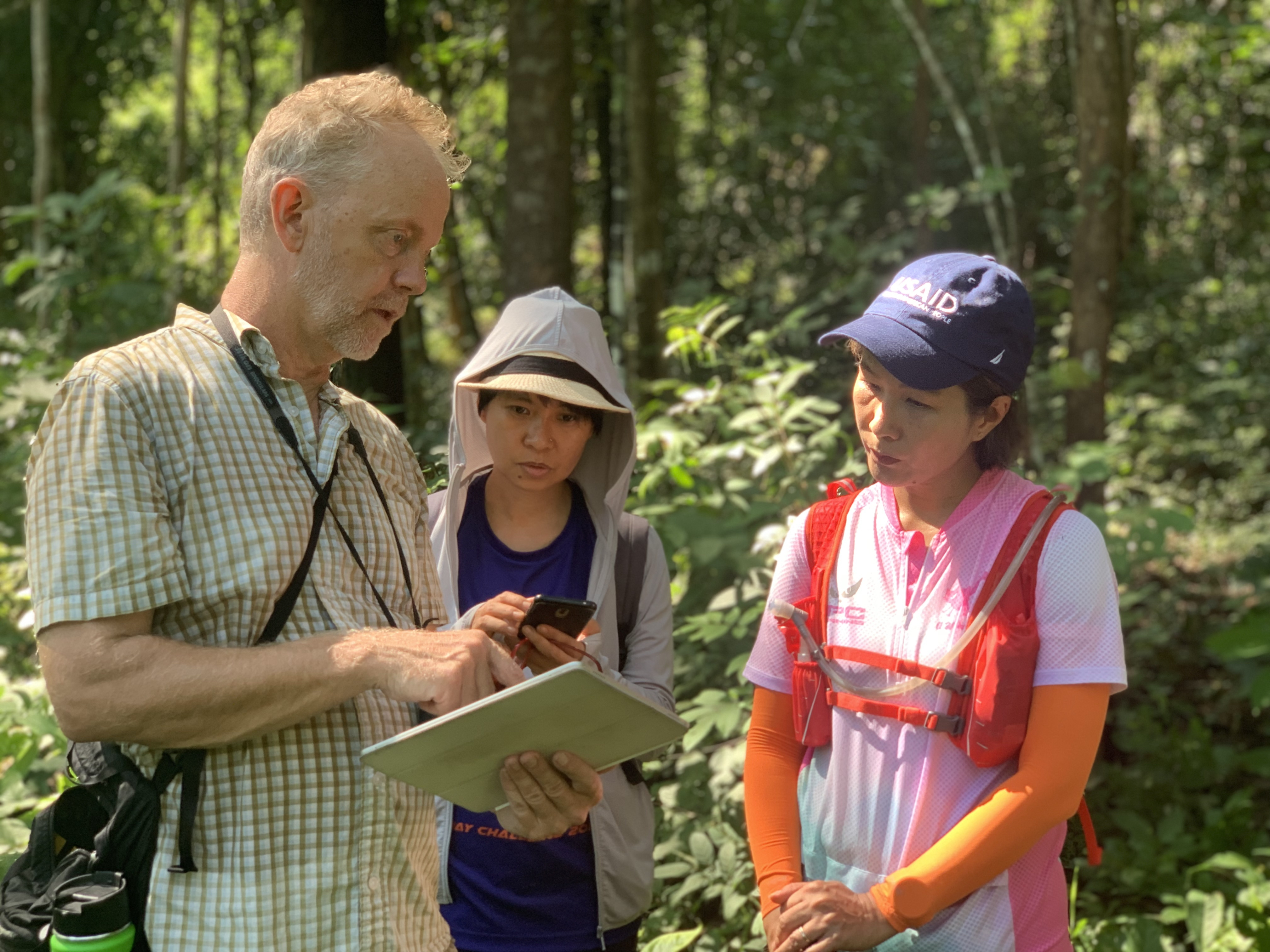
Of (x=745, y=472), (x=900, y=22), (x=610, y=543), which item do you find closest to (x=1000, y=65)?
(x=900, y=22)

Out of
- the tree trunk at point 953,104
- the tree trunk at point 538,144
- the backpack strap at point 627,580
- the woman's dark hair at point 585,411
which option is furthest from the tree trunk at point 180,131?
the backpack strap at point 627,580

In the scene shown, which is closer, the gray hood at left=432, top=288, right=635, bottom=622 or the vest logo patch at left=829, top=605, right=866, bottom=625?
the vest logo patch at left=829, top=605, right=866, bottom=625

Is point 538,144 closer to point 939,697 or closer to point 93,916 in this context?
point 939,697

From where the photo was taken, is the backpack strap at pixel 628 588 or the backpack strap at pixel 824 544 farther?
the backpack strap at pixel 628 588

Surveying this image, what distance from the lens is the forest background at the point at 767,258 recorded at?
3.99m

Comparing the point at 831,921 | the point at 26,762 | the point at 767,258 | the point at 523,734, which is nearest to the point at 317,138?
the point at 523,734

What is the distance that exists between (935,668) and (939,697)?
0.17 ft

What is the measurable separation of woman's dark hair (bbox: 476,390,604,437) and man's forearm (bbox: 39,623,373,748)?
4.41 ft

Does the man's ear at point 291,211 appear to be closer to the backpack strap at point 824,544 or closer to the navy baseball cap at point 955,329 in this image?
the navy baseball cap at point 955,329

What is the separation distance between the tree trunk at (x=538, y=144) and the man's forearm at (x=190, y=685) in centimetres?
421

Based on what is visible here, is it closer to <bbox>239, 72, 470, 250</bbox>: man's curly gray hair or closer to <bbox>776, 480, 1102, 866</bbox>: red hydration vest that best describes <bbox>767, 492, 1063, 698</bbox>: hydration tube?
<bbox>776, 480, 1102, 866</bbox>: red hydration vest

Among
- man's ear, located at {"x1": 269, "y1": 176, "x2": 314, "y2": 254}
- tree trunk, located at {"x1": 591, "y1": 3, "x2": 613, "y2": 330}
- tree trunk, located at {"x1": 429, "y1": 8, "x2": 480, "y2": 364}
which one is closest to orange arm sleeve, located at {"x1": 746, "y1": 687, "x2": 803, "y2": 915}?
man's ear, located at {"x1": 269, "y1": 176, "x2": 314, "y2": 254}

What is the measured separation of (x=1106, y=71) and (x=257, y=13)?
24.8 feet

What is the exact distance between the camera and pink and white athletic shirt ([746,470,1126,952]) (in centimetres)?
197
